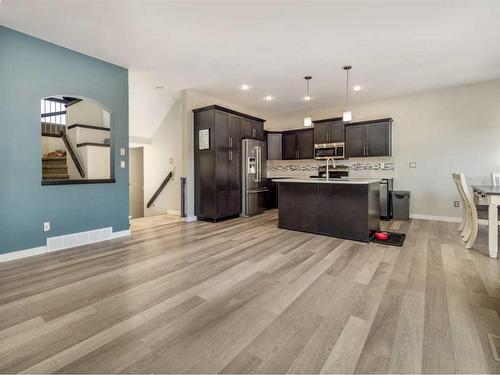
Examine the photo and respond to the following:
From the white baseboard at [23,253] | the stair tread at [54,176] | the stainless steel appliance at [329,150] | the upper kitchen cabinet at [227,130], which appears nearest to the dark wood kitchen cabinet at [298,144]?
the stainless steel appliance at [329,150]

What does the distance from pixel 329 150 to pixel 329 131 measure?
504 millimetres

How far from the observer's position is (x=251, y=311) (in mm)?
1892

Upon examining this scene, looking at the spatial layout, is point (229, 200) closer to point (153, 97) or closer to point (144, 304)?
point (153, 97)

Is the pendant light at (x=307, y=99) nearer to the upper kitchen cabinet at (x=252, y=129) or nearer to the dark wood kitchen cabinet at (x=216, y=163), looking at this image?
the upper kitchen cabinet at (x=252, y=129)

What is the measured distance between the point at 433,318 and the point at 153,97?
6315 mm

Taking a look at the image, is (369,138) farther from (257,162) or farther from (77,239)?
(77,239)

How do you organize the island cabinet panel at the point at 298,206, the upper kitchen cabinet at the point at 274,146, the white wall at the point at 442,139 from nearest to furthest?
the island cabinet panel at the point at 298,206 < the white wall at the point at 442,139 < the upper kitchen cabinet at the point at 274,146

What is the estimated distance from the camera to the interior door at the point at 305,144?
684 centimetres

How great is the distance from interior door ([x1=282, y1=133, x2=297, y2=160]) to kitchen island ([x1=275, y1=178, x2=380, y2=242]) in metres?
2.76

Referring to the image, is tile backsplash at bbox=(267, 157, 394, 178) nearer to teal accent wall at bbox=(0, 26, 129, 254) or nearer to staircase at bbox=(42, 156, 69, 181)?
teal accent wall at bbox=(0, 26, 129, 254)

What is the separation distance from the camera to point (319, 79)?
4.77m

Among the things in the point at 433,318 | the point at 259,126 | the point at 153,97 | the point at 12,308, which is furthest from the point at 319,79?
the point at 12,308

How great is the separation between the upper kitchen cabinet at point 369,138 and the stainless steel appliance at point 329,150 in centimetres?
15

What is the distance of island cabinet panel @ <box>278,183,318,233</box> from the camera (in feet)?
13.9
